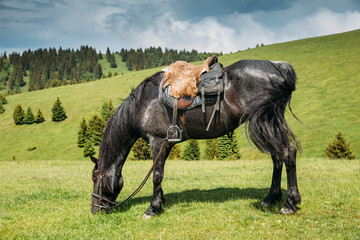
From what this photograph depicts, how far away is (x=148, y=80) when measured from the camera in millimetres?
6516

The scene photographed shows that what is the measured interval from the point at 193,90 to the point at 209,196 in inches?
129

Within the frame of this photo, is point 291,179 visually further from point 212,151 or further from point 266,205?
point 212,151

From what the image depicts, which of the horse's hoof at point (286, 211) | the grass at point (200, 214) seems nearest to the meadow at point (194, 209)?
the grass at point (200, 214)

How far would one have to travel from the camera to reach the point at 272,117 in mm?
5508

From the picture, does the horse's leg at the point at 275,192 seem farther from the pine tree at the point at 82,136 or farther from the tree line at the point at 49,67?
the tree line at the point at 49,67

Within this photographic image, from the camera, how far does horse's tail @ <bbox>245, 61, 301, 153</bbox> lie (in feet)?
17.5

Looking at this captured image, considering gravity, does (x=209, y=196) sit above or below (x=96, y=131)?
above

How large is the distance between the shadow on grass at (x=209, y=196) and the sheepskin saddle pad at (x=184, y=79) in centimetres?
293

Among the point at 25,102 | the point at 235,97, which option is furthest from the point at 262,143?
the point at 25,102

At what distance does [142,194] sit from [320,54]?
267 feet

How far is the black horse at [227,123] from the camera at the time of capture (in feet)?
17.8

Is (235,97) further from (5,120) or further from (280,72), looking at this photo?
(5,120)

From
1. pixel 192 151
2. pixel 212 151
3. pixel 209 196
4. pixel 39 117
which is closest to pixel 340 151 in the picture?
pixel 212 151

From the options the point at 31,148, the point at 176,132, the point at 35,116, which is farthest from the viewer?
the point at 35,116
